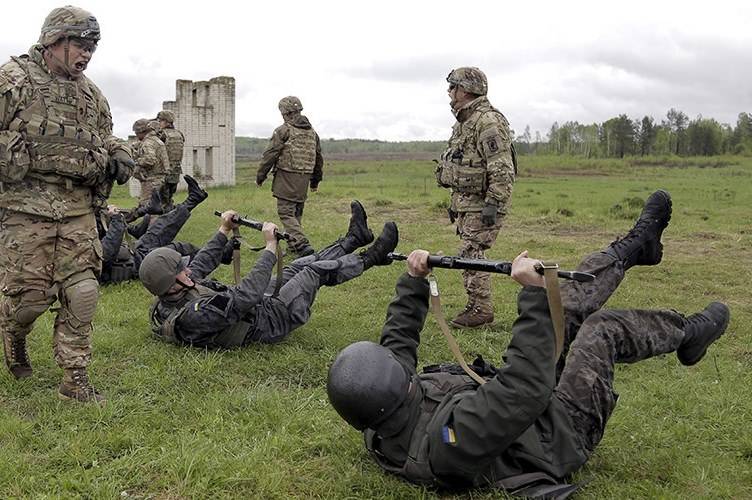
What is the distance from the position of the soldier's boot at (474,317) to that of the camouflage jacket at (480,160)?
95cm

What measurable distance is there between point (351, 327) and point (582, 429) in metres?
3.46

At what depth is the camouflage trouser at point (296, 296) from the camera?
590 centimetres

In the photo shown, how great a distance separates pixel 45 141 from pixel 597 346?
3.51 m

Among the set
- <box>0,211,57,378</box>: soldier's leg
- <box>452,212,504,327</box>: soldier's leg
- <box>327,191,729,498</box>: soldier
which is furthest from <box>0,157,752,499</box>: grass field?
<box>0,211,57,378</box>: soldier's leg

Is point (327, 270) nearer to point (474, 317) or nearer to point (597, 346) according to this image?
point (474, 317)

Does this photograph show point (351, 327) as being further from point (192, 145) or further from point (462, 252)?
point (192, 145)

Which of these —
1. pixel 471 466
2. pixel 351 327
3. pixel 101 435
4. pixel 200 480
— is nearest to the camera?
pixel 471 466

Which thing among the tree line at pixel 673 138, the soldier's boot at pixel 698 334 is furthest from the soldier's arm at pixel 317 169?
the tree line at pixel 673 138

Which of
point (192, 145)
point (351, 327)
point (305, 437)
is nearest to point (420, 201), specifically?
point (192, 145)

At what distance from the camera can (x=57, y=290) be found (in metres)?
4.65

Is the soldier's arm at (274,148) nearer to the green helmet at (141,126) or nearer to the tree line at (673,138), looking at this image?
the green helmet at (141,126)

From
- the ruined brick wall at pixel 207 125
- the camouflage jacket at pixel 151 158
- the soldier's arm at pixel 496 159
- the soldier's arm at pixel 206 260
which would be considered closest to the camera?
the soldier's arm at pixel 206 260

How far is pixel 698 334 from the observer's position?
4.10 m

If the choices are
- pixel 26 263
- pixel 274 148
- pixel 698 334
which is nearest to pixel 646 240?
pixel 698 334
